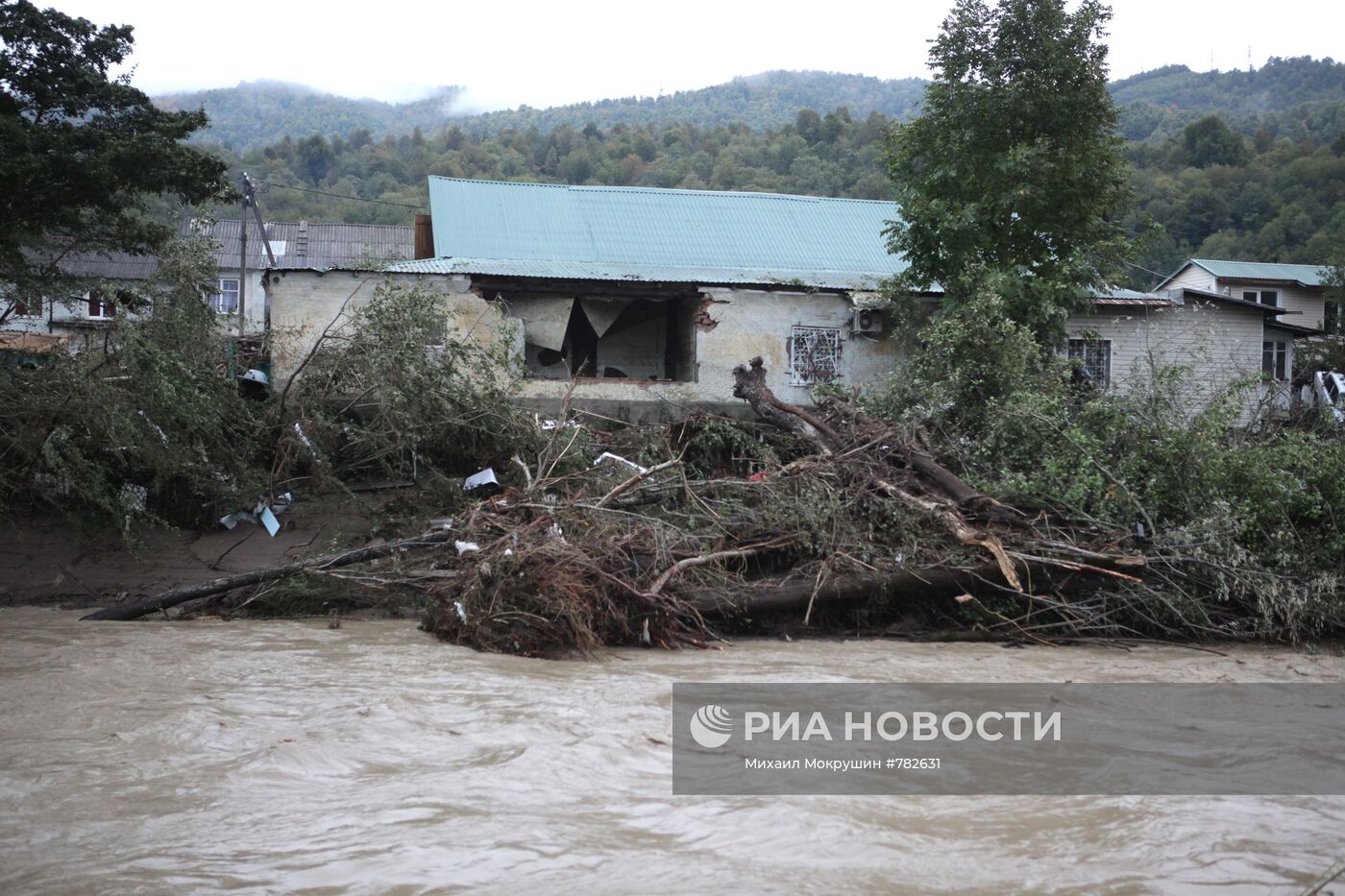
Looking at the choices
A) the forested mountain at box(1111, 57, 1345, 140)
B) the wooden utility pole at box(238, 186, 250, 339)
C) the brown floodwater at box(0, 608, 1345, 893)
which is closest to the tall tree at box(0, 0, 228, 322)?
the wooden utility pole at box(238, 186, 250, 339)

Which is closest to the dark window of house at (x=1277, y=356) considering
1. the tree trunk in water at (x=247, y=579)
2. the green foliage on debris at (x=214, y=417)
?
the green foliage on debris at (x=214, y=417)

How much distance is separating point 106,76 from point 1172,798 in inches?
436

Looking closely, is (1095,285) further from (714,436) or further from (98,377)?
(98,377)

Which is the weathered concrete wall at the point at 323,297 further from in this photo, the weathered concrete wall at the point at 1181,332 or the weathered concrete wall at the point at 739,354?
the weathered concrete wall at the point at 1181,332

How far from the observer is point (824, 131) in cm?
5028

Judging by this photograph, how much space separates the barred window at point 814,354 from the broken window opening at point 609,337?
150cm

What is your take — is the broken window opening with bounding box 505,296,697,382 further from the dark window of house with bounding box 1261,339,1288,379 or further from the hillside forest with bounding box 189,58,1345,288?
the hillside forest with bounding box 189,58,1345,288

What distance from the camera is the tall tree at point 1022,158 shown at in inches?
531

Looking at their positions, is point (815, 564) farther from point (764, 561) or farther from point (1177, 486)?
point (1177, 486)

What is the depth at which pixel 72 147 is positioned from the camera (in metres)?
10.0

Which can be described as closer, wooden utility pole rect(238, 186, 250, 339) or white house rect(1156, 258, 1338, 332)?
wooden utility pole rect(238, 186, 250, 339)

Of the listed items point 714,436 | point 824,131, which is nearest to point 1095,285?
point 714,436

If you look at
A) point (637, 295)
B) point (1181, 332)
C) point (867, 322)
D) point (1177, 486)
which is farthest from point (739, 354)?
point (1181, 332)

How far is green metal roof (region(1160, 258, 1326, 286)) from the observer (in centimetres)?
3092
